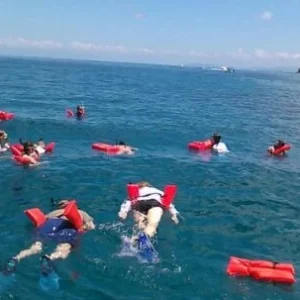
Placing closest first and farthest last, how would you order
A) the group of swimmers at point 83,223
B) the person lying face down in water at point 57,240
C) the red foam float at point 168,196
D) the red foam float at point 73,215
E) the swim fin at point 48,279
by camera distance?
the swim fin at point 48,279 → the person lying face down in water at point 57,240 → the group of swimmers at point 83,223 → the red foam float at point 73,215 → the red foam float at point 168,196

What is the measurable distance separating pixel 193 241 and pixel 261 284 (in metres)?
3.06

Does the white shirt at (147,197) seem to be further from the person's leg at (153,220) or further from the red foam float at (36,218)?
the red foam float at (36,218)

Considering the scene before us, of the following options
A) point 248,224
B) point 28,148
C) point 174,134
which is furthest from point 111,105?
point 248,224

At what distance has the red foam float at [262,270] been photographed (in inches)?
451

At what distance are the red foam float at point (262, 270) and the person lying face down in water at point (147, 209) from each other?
11.3 feet

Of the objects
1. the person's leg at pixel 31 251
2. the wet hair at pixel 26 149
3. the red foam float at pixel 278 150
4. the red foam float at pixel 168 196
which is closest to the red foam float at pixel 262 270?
the red foam float at pixel 168 196

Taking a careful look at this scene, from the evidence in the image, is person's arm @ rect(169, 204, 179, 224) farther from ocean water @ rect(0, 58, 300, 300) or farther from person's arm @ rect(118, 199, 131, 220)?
person's arm @ rect(118, 199, 131, 220)

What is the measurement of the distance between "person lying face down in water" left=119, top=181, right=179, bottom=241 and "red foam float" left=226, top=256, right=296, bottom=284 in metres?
3.44

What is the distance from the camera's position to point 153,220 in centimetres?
1461

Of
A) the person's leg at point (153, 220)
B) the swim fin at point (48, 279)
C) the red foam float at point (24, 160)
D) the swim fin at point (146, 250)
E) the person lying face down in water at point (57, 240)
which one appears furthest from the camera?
the red foam float at point (24, 160)

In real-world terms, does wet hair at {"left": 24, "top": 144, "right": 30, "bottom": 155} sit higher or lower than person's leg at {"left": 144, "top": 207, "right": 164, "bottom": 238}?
higher

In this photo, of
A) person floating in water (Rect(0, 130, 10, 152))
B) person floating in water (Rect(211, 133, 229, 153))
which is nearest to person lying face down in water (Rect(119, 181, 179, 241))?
person floating in water (Rect(0, 130, 10, 152))

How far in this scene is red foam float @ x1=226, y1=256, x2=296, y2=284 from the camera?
11.5 metres

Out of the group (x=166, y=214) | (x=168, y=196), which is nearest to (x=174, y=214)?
(x=166, y=214)
